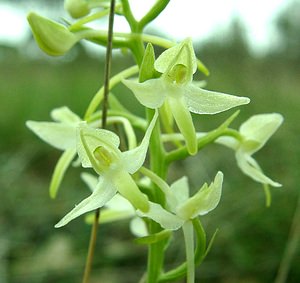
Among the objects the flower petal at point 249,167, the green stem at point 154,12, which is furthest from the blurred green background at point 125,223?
the green stem at point 154,12

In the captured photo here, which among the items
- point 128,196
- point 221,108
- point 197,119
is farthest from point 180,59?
point 197,119

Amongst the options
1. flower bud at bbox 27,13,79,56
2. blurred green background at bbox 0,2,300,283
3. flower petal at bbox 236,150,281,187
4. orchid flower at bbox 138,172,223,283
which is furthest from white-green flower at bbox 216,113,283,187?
blurred green background at bbox 0,2,300,283

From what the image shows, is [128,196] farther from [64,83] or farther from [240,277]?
[64,83]

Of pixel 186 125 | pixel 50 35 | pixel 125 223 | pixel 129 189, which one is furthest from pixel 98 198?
pixel 125 223

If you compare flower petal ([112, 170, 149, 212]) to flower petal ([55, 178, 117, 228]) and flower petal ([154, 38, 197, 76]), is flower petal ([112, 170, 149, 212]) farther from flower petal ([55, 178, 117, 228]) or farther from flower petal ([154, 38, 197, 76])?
flower petal ([154, 38, 197, 76])

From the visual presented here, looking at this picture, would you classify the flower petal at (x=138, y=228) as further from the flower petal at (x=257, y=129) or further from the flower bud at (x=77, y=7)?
the flower bud at (x=77, y=7)

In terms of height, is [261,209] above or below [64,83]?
above
